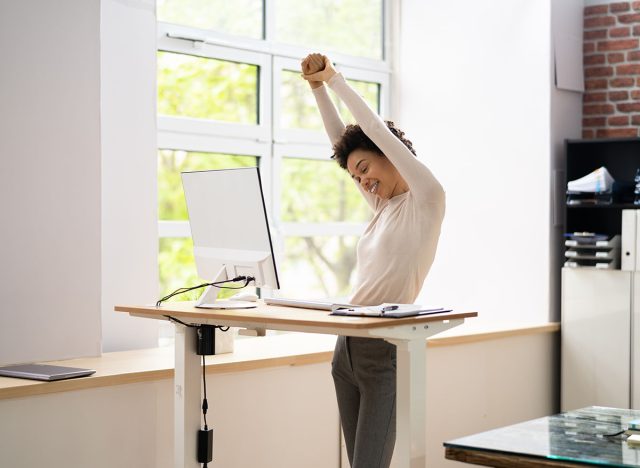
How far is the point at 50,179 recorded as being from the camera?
3.31 metres

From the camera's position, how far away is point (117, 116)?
12.5 feet

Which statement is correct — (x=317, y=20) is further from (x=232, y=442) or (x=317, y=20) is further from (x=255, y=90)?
(x=232, y=442)

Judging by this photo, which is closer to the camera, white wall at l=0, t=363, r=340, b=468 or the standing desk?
the standing desk

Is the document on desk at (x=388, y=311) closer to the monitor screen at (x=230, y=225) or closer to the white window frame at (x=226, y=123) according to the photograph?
the monitor screen at (x=230, y=225)

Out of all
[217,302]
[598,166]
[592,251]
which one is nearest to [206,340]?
[217,302]

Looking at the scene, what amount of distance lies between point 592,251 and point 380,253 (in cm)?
245

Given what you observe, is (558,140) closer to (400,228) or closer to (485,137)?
(485,137)

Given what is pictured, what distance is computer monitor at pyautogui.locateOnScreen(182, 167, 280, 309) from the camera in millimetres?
2662

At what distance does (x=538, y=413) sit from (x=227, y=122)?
7.45ft

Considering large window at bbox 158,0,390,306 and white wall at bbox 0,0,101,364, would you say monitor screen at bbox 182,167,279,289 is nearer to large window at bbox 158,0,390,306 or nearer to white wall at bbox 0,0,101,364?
white wall at bbox 0,0,101,364

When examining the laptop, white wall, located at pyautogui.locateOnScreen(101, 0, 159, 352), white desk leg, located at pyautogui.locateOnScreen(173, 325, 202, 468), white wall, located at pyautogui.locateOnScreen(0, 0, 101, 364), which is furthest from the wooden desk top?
white wall, located at pyautogui.locateOnScreen(101, 0, 159, 352)

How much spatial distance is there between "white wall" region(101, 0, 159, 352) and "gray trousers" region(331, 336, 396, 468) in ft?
4.80

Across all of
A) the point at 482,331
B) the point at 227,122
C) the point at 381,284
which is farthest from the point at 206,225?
the point at 482,331

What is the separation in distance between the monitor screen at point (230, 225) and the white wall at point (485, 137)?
8.21 feet
